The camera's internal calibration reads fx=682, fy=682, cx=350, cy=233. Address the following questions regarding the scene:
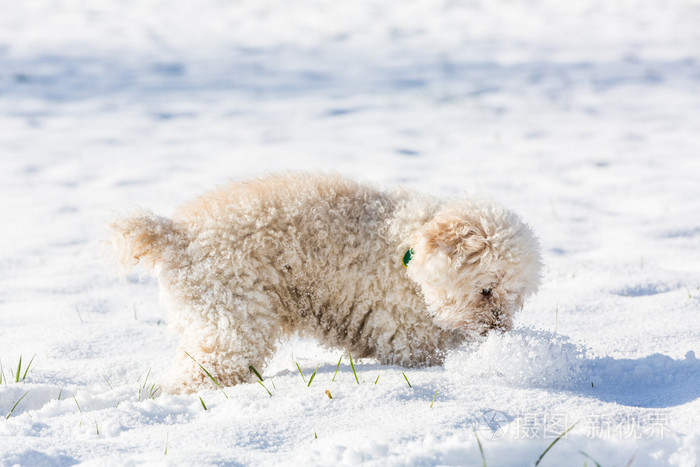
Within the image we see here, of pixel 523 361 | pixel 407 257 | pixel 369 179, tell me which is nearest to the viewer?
pixel 523 361

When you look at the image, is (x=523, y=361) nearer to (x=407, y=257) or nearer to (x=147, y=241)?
(x=407, y=257)

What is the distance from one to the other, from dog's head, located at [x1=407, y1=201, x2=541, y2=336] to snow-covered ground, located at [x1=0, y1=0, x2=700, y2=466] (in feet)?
0.51

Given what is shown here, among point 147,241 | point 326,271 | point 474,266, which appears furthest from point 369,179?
point 147,241

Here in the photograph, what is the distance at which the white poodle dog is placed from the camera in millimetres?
2809

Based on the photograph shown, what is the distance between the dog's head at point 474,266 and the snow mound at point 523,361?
0.12 metres

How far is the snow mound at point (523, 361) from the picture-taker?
2.75 meters

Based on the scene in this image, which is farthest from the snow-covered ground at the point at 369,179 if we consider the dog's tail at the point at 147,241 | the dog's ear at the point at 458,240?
the dog's ear at the point at 458,240

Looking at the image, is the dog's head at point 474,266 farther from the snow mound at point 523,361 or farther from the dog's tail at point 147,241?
the dog's tail at point 147,241

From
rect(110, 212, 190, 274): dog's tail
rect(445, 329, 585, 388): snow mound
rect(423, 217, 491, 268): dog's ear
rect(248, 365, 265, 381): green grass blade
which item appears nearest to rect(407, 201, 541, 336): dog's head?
rect(423, 217, 491, 268): dog's ear

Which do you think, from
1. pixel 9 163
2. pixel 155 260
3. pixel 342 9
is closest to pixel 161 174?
pixel 9 163

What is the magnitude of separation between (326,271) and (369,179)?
3.42 meters

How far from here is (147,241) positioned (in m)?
2.79

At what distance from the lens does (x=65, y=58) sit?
423 inches

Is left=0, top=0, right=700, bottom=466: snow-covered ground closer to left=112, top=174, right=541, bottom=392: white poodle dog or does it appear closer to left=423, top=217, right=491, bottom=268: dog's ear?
left=112, top=174, right=541, bottom=392: white poodle dog
